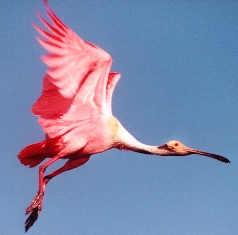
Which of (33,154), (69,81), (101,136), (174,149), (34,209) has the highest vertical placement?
(69,81)

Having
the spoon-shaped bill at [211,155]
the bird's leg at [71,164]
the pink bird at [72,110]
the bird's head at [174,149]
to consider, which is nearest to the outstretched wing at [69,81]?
the pink bird at [72,110]

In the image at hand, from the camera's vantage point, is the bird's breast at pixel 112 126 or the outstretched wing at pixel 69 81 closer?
the outstretched wing at pixel 69 81

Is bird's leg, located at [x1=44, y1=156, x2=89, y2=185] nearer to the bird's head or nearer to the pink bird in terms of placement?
the pink bird

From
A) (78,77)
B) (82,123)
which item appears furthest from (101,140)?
(78,77)

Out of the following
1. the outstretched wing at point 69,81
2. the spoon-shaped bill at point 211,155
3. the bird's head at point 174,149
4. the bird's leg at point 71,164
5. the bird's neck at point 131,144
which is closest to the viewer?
the outstretched wing at point 69,81

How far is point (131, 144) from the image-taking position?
9.62m

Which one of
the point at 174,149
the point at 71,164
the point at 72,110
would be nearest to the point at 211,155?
the point at 174,149

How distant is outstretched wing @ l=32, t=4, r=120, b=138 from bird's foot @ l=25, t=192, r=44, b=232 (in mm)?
999

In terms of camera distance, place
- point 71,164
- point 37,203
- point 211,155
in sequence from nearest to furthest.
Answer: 1. point 37,203
2. point 71,164
3. point 211,155

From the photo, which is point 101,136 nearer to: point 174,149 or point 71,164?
point 71,164

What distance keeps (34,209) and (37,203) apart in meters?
0.10

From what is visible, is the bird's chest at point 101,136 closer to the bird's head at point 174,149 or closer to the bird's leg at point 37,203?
the bird's leg at point 37,203

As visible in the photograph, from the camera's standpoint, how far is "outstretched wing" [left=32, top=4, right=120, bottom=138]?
27.8 feet

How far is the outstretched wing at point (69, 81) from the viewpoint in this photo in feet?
27.8
